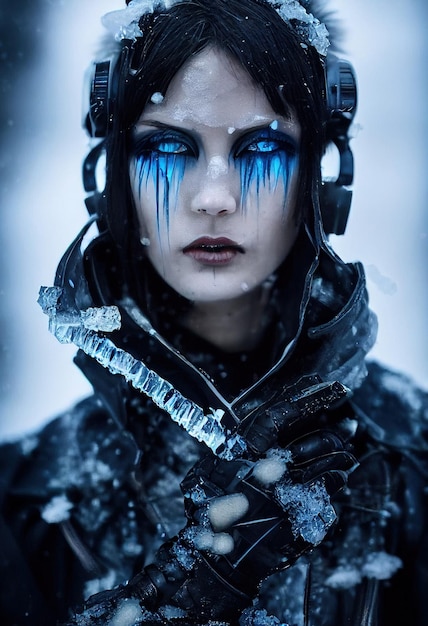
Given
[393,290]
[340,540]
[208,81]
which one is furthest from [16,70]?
[340,540]

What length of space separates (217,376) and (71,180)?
1.84ft

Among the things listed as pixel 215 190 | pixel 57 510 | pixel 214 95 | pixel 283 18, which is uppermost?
pixel 283 18

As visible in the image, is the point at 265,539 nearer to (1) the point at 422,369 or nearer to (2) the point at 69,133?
(1) the point at 422,369

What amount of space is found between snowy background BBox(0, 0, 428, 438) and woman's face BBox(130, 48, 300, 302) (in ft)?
1.27

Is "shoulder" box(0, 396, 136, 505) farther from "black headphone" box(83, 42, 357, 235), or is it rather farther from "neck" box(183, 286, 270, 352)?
"black headphone" box(83, 42, 357, 235)

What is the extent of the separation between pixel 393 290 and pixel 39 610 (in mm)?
887

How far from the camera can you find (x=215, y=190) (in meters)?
1.05

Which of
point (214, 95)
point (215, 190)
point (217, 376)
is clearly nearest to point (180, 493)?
point (217, 376)

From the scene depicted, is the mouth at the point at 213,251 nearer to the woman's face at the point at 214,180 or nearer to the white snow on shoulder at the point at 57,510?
the woman's face at the point at 214,180

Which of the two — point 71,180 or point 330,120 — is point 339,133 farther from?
point 71,180

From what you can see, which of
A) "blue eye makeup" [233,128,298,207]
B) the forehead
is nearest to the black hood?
"blue eye makeup" [233,128,298,207]

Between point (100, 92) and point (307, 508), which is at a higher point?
point (100, 92)

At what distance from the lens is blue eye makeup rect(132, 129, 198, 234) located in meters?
1.07

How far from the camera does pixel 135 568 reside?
1.20 m
